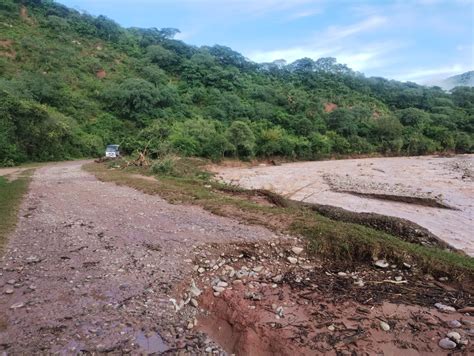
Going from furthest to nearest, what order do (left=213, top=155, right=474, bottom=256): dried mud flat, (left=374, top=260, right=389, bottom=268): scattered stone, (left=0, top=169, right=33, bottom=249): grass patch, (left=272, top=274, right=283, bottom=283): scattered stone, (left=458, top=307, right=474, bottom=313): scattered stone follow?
(left=213, top=155, right=474, bottom=256): dried mud flat, (left=0, top=169, right=33, bottom=249): grass patch, (left=374, top=260, right=389, bottom=268): scattered stone, (left=272, top=274, right=283, bottom=283): scattered stone, (left=458, top=307, right=474, bottom=313): scattered stone

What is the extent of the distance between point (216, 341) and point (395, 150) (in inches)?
2409

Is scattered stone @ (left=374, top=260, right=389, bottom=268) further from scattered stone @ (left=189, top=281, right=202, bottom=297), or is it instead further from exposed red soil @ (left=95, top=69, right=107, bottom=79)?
exposed red soil @ (left=95, top=69, right=107, bottom=79)

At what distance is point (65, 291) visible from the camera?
5.67 metres

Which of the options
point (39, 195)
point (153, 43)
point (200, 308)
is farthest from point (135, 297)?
point (153, 43)

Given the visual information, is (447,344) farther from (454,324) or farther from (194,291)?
(194,291)

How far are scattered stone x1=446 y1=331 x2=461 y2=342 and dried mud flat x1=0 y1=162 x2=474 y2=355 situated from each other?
0.08 ft

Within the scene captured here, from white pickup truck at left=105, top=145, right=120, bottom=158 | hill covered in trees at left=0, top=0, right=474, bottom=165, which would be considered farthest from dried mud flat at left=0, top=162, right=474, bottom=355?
white pickup truck at left=105, top=145, right=120, bottom=158

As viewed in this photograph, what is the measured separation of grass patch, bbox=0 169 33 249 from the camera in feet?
28.5

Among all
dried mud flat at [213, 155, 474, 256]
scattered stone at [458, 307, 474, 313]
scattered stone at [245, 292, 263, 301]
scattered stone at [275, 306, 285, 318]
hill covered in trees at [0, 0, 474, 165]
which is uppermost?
hill covered in trees at [0, 0, 474, 165]

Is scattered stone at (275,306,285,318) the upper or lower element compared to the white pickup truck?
lower

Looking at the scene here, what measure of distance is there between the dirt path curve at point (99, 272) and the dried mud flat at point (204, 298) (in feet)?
0.07

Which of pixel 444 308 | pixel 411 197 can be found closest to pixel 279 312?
pixel 444 308

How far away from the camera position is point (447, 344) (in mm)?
4680

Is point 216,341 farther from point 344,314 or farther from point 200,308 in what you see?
point 344,314
